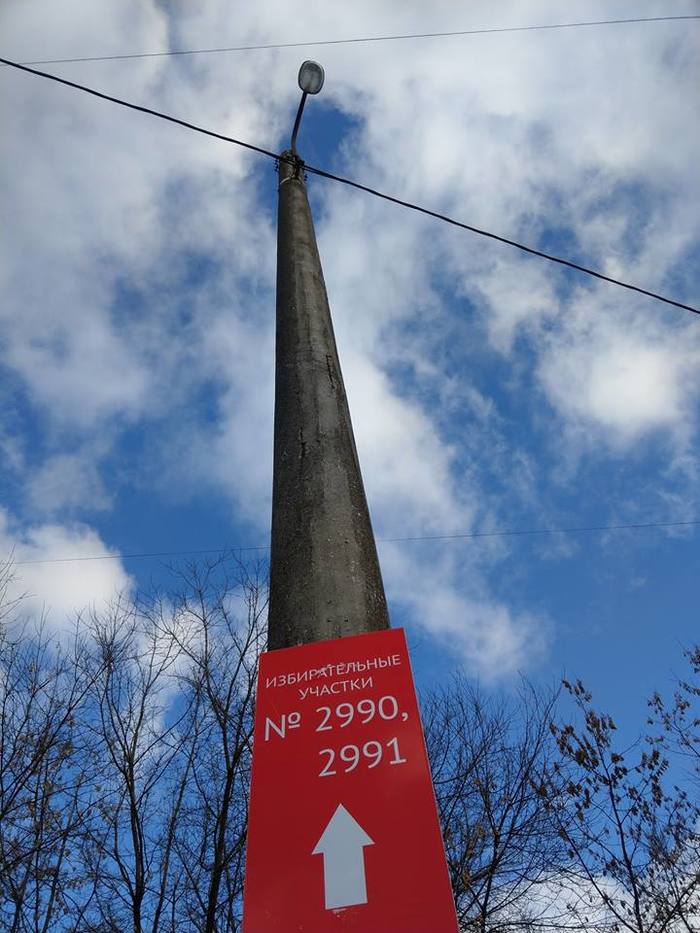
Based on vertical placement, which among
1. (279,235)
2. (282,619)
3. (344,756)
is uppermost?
(279,235)

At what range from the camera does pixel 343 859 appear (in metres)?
1.67

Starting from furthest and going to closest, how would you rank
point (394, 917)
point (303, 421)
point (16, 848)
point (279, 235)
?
point (16, 848) → point (279, 235) → point (303, 421) → point (394, 917)

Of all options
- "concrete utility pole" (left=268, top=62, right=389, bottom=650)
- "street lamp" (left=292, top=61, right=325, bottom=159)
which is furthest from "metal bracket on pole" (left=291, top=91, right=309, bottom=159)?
"concrete utility pole" (left=268, top=62, right=389, bottom=650)

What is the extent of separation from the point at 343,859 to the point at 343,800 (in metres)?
0.15

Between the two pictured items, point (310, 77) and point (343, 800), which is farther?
point (310, 77)

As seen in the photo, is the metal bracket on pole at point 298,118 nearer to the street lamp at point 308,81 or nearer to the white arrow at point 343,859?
the street lamp at point 308,81

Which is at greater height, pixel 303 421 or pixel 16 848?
pixel 16 848

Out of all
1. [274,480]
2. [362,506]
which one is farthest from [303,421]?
[362,506]

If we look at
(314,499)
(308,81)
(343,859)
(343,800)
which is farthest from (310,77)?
(343,859)

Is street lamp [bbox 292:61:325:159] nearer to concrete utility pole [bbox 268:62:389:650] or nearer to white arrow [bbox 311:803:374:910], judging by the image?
concrete utility pole [bbox 268:62:389:650]

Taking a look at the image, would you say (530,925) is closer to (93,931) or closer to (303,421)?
(93,931)

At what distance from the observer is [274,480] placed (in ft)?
8.93

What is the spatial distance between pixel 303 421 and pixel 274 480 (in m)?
0.29

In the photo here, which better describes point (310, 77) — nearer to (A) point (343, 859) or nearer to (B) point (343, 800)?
(B) point (343, 800)
